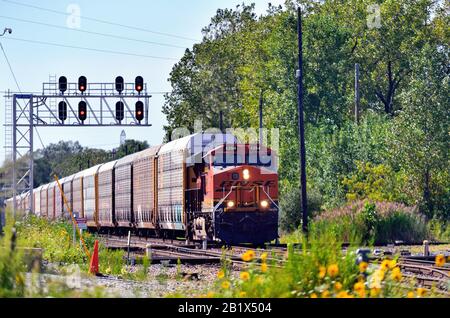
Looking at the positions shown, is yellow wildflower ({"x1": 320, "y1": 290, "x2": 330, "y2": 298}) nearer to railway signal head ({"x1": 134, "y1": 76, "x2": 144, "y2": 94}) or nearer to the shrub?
the shrub

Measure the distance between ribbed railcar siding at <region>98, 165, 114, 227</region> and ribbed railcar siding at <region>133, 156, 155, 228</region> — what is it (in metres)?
6.33

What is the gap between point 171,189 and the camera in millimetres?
36156

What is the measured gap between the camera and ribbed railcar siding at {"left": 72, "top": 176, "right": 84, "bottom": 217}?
6053 cm

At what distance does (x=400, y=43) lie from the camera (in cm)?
7519

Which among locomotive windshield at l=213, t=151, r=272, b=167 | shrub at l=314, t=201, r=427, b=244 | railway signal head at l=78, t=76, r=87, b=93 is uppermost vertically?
railway signal head at l=78, t=76, r=87, b=93

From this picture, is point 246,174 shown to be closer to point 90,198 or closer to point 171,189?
point 171,189

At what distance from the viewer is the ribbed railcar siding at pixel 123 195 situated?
1805 inches

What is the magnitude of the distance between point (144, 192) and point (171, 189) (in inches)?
224

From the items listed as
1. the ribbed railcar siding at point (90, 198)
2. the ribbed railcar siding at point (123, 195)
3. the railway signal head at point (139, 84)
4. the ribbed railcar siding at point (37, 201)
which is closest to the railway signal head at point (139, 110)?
the railway signal head at point (139, 84)

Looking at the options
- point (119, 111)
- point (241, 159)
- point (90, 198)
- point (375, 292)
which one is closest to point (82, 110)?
point (119, 111)

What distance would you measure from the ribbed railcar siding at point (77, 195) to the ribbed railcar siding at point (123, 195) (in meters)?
10.8

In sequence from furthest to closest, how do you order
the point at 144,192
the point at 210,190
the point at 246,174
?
the point at 144,192 < the point at 246,174 < the point at 210,190

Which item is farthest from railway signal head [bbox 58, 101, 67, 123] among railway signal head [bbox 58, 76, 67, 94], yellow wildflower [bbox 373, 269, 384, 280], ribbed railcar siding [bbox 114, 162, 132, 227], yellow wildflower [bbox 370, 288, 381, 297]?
yellow wildflower [bbox 370, 288, 381, 297]
